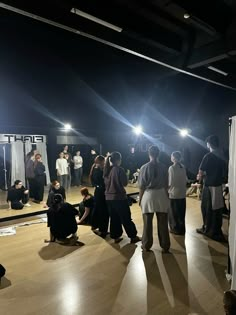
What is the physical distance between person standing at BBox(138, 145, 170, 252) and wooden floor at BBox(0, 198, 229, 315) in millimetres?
270

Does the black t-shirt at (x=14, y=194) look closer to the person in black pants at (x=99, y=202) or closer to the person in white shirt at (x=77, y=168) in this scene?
the person in black pants at (x=99, y=202)

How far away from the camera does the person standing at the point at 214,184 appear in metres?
3.97

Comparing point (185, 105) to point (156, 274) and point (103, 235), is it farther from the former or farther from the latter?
point (156, 274)

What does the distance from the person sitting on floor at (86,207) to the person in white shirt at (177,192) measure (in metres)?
1.40

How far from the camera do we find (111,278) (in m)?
2.91

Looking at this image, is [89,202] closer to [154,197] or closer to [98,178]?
[98,178]

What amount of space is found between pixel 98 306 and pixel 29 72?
202 inches

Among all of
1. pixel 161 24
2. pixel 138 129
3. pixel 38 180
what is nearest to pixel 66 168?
pixel 38 180

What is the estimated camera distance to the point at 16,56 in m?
5.15

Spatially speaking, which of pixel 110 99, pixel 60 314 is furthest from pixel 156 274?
pixel 110 99

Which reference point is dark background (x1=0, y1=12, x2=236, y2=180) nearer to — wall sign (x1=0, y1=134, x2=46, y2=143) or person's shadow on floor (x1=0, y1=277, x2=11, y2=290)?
wall sign (x1=0, y1=134, x2=46, y2=143)

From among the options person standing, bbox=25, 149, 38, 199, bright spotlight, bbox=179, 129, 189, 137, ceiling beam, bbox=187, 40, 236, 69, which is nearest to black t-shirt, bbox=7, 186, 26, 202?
person standing, bbox=25, 149, 38, 199

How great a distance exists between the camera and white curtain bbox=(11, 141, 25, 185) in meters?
7.60

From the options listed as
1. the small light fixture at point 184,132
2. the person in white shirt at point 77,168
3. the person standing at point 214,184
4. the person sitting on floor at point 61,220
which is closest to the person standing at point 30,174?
the person in white shirt at point 77,168
